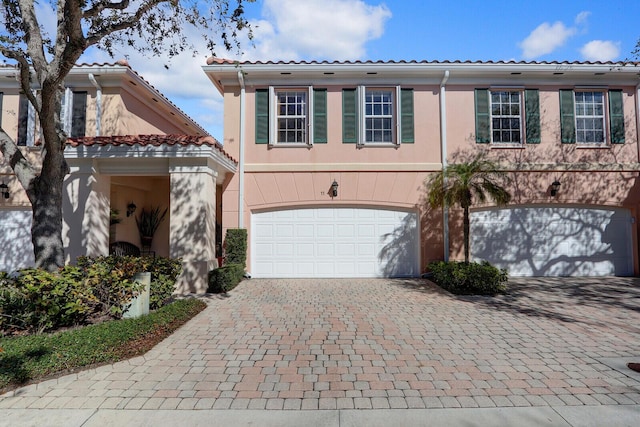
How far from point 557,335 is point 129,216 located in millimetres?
12153

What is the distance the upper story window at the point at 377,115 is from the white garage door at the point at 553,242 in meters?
3.52

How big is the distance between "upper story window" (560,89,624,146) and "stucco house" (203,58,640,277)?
48mm

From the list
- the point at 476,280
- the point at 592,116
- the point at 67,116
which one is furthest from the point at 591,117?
the point at 67,116

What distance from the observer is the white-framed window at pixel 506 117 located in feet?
34.3

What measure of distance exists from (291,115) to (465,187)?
5.63 meters

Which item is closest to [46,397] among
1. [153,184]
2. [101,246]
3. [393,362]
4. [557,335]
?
[393,362]

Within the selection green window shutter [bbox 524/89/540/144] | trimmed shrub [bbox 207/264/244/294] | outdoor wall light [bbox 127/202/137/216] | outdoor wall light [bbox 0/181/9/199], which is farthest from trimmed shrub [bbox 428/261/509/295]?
outdoor wall light [bbox 0/181/9/199]

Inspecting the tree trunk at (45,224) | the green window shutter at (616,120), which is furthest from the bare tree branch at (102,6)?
the green window shutter at (616,120)

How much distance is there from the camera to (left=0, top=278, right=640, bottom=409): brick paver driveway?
3430 mm

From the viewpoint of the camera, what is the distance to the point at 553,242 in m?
10.3

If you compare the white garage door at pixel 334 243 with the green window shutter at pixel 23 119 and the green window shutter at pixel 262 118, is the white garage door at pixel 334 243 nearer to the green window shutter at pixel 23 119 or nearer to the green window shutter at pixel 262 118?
the green window shutter at pixel 262 118

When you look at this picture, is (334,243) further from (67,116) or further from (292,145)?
(67,116)

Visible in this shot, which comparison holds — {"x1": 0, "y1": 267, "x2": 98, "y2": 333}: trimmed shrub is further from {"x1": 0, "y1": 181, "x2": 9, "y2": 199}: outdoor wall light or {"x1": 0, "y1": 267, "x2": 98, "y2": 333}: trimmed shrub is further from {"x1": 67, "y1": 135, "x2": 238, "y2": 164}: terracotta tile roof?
{"x1": 0, "y1": 181, "x2": 9, "y2": 199}: outdoor wall light

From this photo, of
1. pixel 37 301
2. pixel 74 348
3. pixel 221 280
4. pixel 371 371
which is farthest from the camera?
pixel 221 280
